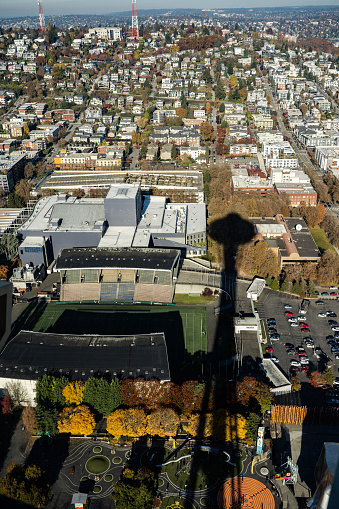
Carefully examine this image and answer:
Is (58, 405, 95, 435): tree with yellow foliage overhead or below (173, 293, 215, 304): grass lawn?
overhead

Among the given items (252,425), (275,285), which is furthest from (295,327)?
(252,425)

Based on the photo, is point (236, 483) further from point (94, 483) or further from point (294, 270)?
point (294, 270)

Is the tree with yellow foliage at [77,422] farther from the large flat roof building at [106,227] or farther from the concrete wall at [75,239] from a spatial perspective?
the concrete wall at [75,239]

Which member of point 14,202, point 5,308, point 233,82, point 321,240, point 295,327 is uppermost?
point 233,82

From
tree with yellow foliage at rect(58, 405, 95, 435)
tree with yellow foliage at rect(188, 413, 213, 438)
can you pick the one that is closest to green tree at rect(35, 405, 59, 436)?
tree with yellow foliage at rect(58, 405, 95, 435)

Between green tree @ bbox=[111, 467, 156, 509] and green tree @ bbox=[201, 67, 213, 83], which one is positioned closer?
green tree @ bbox=[111, 467, 156, 509]

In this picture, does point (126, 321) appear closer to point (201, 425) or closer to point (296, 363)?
point (201, 425)

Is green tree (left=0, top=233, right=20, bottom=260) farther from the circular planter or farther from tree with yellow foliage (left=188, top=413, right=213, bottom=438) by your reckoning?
tree with yellow foliage (left=188, top=413, right=213, bottom=438)
